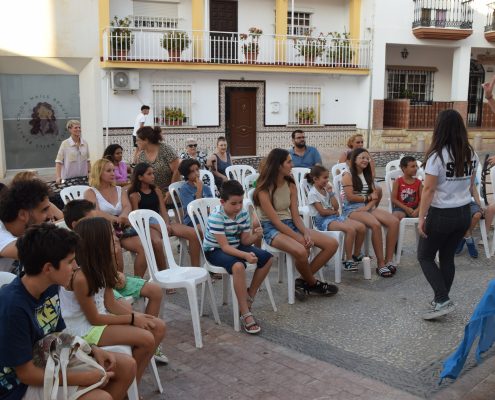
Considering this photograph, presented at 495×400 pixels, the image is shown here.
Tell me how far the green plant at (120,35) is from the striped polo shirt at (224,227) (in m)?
12.7

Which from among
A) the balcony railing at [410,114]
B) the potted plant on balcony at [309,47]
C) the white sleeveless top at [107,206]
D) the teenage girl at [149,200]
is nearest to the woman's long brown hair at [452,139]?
the teenage girl at [149,200]

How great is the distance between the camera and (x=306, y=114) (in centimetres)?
1941

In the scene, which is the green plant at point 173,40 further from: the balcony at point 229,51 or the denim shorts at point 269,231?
the denim shorts at point 269,231

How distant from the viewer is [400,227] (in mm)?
6418

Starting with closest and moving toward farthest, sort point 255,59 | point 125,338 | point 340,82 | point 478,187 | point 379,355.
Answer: point 125,338, point 379,355, point 478,187, point 255,59, point 340,82

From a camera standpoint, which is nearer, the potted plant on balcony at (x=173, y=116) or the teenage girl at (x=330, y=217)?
the teenage girl at (x=330, y=217)

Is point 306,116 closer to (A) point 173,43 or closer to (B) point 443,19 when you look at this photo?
(A) point 173,43

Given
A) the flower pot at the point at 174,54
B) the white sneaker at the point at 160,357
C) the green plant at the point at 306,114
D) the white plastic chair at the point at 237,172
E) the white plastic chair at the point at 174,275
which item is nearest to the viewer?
the white sneaker at the point at 160,357

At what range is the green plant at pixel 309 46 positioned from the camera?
61.7 ft

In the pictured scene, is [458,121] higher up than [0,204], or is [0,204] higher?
[458,121]

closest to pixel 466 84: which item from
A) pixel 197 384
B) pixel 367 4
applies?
pixel 367 4

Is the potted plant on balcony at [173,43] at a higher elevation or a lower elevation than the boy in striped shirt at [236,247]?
higher

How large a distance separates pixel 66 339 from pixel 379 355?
237 cm

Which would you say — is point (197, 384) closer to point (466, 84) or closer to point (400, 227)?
point (400, 227)
